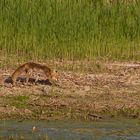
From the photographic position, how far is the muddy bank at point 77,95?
31.5 feet

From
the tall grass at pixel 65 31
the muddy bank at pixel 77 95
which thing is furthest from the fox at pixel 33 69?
the tall grass at pixel 65 31

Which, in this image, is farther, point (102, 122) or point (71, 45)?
point (71, 45)

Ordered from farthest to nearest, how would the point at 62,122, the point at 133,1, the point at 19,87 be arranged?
the point at 133,1
the point at 19,87
the point at 62,122

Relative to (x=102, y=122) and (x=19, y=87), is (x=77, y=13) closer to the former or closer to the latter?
(x=19, y=87)

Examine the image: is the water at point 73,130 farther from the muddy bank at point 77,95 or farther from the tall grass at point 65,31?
the tall grass at point 65,31

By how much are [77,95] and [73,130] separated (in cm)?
197

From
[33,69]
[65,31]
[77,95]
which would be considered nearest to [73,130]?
[77,95]

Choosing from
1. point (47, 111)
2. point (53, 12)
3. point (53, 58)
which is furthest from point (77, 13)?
point (47, 111)

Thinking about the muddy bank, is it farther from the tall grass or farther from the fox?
the tall grass

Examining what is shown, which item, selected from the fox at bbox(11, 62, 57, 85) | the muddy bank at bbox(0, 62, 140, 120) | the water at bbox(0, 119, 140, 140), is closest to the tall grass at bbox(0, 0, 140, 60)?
the muddy bank at bbox(0, 62, 140, 120)

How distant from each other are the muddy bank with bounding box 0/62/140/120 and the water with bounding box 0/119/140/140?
315mm

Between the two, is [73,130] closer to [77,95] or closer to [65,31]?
[77,95]

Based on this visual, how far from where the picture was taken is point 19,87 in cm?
1091

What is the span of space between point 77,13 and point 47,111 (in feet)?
16.0
